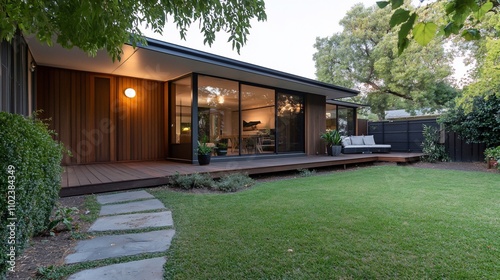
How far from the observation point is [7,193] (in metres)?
→ 1.39

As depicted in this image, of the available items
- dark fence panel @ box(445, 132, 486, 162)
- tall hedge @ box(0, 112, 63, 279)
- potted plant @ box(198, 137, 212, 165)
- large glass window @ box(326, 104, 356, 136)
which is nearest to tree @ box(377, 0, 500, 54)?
tall hedge @ box(0, 112, 63, 279)

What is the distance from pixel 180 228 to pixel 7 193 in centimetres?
141

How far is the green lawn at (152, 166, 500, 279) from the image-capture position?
173 cm

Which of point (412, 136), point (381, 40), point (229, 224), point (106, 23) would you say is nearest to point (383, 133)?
point (412, 136)

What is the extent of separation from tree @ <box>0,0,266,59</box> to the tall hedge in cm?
67

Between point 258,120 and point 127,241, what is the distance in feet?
22.1

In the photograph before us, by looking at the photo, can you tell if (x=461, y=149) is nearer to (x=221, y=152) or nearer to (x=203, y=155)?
(x=221, y=152)

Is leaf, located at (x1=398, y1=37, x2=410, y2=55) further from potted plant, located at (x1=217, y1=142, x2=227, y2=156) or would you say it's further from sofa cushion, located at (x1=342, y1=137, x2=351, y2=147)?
sofa cushion, located at (x1=342, y1=137, x2=351, y2=147)

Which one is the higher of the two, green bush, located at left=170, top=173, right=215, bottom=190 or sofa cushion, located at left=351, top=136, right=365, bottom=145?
sofa cushion, located at left=351, top=136, right=365, bottom=145

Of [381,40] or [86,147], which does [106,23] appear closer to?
[86,147]

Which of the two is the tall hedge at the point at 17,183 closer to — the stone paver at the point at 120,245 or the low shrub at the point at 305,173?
the stone paver at the point at 120,245

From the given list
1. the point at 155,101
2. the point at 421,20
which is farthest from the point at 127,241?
the point at 155,101

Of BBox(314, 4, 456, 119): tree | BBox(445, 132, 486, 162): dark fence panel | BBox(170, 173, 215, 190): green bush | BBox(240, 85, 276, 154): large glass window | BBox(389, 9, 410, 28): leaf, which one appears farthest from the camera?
BBox(314, 4, 456, 119): tree

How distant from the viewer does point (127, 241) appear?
220 cm
